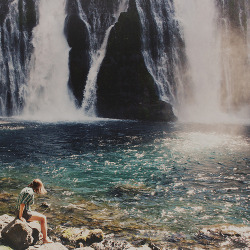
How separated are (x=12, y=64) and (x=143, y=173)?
3915 centimetres

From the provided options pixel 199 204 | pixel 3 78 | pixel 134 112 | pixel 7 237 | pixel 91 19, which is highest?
pixel 91 19

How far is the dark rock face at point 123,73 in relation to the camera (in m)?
41.8

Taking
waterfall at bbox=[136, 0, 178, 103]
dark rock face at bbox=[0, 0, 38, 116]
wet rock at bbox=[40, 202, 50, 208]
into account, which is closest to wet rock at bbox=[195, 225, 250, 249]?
wet rock at bbox=[40, 202, 50, 208]

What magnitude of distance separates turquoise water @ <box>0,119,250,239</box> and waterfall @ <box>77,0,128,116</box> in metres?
18.1

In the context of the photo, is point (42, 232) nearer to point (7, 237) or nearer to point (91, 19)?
point (7, 237)

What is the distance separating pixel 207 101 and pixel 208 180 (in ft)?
113

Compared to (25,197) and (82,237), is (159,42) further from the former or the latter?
(25,197)


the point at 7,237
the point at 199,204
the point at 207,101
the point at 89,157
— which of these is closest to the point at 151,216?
the point at 199,204

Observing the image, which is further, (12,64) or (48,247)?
(12,64)

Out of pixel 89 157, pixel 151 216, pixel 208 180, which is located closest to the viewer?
pixel 151 216

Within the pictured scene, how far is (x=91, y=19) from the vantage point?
4575 centimetres

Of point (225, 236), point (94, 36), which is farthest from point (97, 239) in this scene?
point (94, 36)

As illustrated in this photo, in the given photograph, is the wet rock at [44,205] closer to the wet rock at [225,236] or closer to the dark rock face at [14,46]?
the wet rock at [225,236]

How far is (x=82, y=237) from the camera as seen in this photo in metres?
7.83
